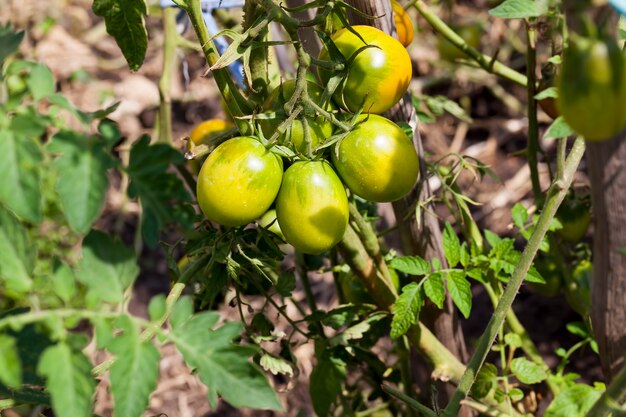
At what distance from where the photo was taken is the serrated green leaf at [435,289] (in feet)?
3.76

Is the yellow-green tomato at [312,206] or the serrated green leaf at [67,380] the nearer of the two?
the serrated green leaf at [67,380]

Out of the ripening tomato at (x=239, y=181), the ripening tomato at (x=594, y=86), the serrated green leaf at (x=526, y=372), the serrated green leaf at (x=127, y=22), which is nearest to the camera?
the ripening tomato at (x=594, y=86)

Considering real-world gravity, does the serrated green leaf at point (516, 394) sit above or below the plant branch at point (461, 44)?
below

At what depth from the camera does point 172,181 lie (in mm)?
762

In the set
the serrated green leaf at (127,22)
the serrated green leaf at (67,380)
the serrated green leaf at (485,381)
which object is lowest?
the serrated green leaf at (485,381)

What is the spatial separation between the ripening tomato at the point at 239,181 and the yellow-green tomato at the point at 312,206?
25 millimetres

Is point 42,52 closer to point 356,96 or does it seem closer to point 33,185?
point 356,96

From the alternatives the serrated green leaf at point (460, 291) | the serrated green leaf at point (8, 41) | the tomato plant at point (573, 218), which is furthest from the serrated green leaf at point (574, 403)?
the serrated green leaf at point (8, 41)

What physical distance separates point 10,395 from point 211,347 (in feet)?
1.11

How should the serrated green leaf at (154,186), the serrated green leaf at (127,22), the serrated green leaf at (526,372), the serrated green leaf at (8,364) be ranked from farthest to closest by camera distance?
1. the serrated green leaf at (526,372)
2. the serrated green leaf at (127,22)
3. the serrated green leaf at (154,186)
4. the serrated green leaf at (8,364)

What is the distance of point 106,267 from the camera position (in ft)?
2.44

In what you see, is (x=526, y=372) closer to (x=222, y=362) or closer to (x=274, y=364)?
(x=274, y=364)

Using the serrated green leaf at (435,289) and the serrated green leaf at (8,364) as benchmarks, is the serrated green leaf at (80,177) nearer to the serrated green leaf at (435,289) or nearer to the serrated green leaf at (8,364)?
the serrated green leaf at (8,364)

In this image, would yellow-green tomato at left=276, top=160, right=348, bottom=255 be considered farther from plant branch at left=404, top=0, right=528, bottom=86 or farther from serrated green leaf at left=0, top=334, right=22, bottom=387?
plant branch at left=404, top=0, right=528, bottom=86
